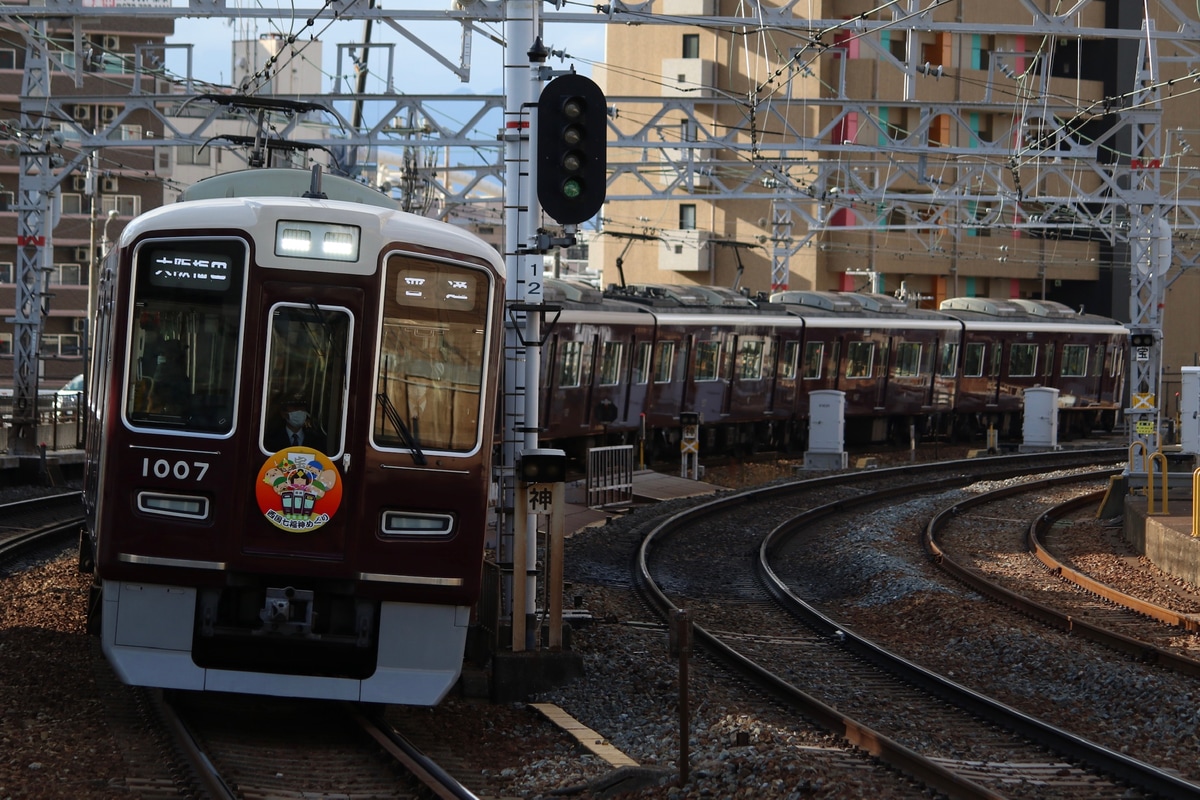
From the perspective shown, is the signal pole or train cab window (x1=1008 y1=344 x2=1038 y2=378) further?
train cab window (x1=1008 y1=344 x2=1038 y2=378)

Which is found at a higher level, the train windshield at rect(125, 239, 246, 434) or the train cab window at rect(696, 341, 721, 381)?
the train cab window at rect(696, 341, 721, 381)

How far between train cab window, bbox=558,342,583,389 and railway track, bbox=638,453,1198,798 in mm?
5554

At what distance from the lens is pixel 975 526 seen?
61.0 feet

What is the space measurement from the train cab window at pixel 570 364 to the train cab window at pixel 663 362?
272cm

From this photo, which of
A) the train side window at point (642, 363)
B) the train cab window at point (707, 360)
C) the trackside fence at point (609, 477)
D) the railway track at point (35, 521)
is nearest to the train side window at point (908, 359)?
the train cab window at point (707, 360)

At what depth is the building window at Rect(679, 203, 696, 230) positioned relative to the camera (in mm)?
51000

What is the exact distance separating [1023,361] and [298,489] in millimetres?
29211

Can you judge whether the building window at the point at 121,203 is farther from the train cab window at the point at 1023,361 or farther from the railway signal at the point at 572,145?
the railway signal at the point at 572,145

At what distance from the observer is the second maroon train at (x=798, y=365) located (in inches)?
901

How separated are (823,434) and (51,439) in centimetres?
1246

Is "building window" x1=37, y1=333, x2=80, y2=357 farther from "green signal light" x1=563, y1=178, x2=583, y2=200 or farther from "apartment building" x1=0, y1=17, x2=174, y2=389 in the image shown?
"green signal light" x1=563, y1=178, x2=583, y2=200

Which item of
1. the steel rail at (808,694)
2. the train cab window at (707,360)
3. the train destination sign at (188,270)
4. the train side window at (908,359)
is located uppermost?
the train side window at (908,359)

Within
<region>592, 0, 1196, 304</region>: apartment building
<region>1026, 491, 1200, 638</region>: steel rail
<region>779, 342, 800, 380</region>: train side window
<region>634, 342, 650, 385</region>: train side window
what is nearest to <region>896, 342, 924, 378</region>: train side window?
<region>779, 342, 800, 380</region>: train side window

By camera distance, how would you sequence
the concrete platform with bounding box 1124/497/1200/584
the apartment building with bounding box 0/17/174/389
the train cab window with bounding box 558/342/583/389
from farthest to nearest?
the apartment building with bounding box 0/17/174/389
the train cab window with bounding box 558/342/583/389
the concrete platform with bounding box 1124/497/1200/584
